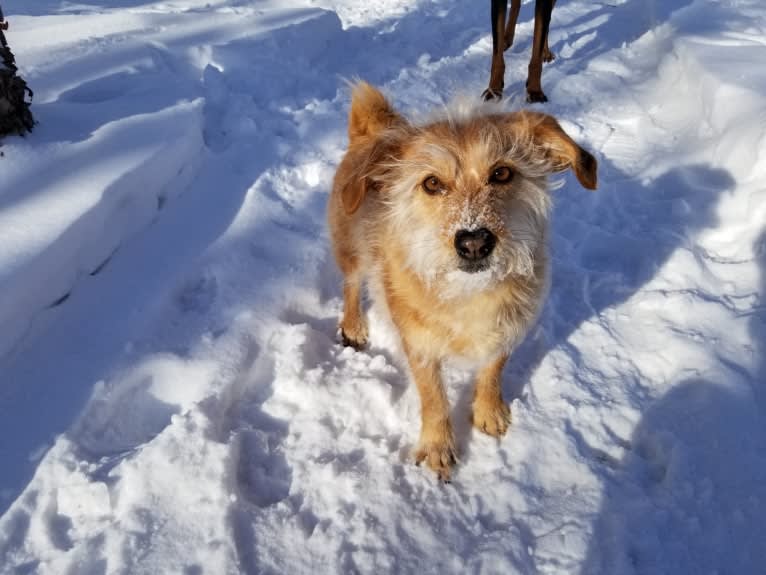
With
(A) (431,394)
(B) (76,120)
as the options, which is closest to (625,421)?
(A) (431,394)

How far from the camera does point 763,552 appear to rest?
77.1 inches

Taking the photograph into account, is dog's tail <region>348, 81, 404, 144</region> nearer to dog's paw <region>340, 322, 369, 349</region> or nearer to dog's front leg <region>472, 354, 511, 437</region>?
dog's paw <region>340, 322, 369, 349</region>

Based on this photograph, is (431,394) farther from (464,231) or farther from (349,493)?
(464,231)

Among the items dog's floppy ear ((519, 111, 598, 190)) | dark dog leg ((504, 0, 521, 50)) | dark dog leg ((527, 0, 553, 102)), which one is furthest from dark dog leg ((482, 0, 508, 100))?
dog's floppy ear ((519, 111, 598, 190))

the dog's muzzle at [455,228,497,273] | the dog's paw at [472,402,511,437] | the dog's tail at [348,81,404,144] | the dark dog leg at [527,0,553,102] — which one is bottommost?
the dog's paw at [472,402,511,437]

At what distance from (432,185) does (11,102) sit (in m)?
2.98

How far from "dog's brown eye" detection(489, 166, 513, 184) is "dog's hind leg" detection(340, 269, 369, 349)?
1.20 meters

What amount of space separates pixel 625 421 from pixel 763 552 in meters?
0.69

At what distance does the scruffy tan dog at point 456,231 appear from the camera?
1956 millimetres

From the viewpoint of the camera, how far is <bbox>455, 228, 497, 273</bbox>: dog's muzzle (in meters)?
1.85

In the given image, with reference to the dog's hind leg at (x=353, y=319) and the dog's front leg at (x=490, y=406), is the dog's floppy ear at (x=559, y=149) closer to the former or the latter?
the dog's front leg at (x=490, y=406)

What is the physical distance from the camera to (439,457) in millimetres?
2389

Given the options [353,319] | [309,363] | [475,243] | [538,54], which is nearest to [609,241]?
[353,319]

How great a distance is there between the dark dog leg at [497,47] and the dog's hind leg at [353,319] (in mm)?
3101
